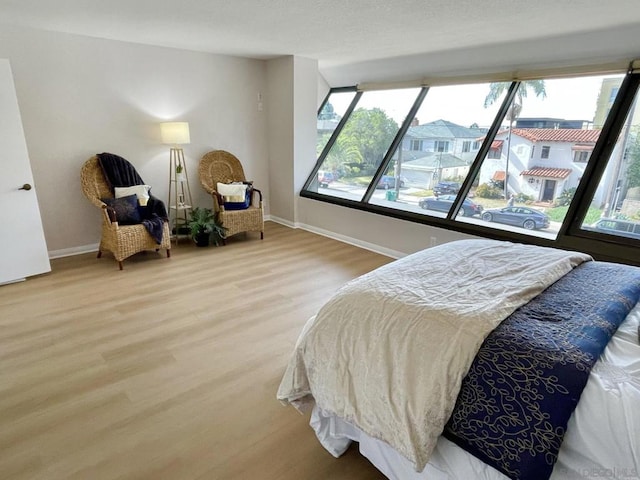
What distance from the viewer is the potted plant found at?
4469mm

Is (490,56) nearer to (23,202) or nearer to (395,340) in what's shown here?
(395,340)

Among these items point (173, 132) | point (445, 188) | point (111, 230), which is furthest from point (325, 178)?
point (111, 230)

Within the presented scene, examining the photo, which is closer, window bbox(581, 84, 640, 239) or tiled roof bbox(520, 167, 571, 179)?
window bbox(581, 84, 640, 239)

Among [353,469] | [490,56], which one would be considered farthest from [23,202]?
[490,56]

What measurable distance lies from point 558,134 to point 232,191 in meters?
3.60

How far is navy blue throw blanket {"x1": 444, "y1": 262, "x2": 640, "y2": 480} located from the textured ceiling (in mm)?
2301

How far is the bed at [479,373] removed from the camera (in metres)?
1.06

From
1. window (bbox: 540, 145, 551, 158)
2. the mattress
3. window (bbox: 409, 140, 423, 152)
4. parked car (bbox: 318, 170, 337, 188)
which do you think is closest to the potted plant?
parked car (bbox: 318, 170, 337, 188)

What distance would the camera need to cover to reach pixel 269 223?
18.7 feet

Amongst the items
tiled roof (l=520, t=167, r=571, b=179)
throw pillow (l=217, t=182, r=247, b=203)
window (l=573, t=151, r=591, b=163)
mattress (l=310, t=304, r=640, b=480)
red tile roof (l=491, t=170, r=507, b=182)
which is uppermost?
window (l=573, t=151, r=591, b=163)

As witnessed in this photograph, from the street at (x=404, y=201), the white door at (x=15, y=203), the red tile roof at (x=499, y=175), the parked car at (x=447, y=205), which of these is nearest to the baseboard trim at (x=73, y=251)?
the white door at (x=15, y=203)

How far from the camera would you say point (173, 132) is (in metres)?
4.29

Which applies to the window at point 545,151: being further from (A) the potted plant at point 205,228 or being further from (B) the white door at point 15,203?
(B) the white door at point 15,203

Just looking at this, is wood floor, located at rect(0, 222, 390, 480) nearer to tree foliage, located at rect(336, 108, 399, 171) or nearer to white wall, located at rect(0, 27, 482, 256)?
white wall, located at rect(0, 27, 482, 256)
